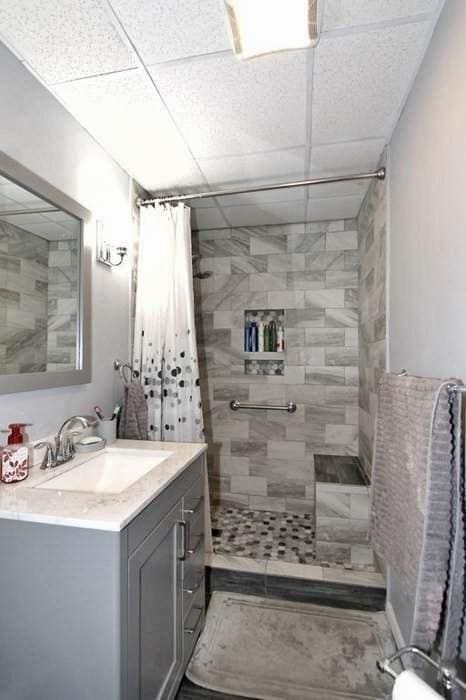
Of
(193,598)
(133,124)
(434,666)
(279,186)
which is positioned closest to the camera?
(434,666)

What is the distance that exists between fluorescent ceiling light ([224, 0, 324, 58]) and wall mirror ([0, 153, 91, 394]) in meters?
0.88

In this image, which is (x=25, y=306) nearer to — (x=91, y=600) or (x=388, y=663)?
(x=91, y=600)

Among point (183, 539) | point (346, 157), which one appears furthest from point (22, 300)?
point (346, 157)

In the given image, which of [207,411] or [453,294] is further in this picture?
[207,411]

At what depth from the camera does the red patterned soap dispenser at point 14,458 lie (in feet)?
3.71

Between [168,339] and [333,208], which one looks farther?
[333,208]

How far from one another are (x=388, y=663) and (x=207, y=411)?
2.29 metres

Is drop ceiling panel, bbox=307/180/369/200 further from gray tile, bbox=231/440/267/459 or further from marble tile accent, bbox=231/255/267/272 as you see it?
gray tile, bbox=231/440/267/459

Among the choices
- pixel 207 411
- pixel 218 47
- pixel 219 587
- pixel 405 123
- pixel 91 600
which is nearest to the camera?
pixel 91 600

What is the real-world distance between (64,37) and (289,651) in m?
2.61

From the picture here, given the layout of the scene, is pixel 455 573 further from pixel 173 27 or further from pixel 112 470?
pixel 173 27

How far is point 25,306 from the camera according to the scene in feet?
4.19

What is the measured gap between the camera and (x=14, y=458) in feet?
3.76

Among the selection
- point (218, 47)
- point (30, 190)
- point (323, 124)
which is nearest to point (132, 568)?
point (30, 190)
